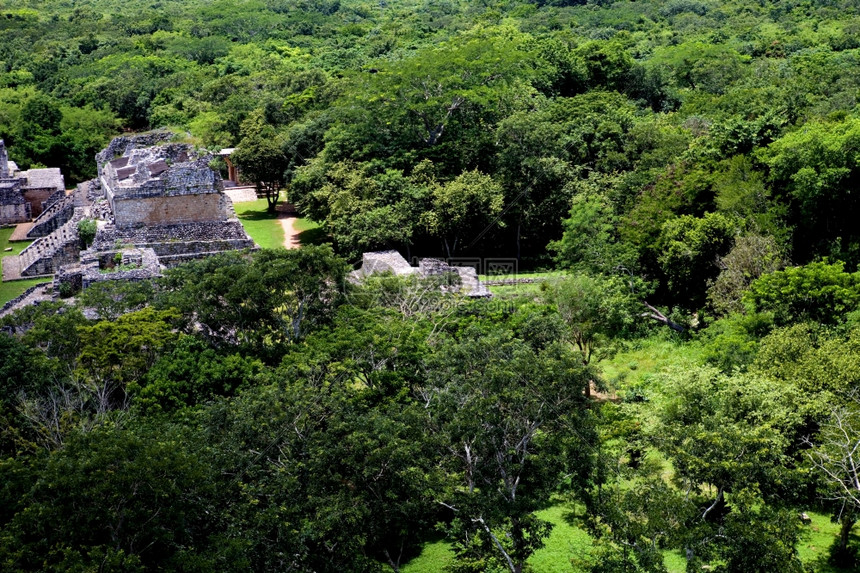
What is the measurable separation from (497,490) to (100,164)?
109 ft

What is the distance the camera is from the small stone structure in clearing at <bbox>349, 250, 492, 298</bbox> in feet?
93.0

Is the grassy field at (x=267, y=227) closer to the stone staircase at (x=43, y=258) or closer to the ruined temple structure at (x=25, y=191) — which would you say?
the stone staircase at (x=43, y=258)

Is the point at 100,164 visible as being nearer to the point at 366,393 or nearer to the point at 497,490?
the point at 366,393

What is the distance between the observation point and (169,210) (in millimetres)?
34406

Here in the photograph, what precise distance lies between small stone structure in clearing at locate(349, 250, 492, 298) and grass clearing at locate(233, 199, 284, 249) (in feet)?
22.1

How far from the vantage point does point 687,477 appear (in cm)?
1669

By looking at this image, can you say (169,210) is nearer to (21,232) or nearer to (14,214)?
(21,232)

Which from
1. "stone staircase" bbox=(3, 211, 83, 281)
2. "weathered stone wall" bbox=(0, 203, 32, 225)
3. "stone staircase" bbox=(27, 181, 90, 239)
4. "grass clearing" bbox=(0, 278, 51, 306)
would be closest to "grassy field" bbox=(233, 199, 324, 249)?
"stone staircase" bbox=(27, 181, 90, 239)

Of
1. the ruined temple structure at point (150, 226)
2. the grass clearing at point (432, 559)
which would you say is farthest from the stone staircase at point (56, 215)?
the grass clearing at point (432, 559)

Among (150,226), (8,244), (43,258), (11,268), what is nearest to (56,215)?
(8,244)

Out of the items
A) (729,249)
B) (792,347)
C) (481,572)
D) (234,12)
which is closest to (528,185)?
(729,249)

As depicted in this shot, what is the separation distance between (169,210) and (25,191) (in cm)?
1458

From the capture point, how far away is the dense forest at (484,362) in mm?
15156

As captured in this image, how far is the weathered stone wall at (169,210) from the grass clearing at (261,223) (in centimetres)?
336
